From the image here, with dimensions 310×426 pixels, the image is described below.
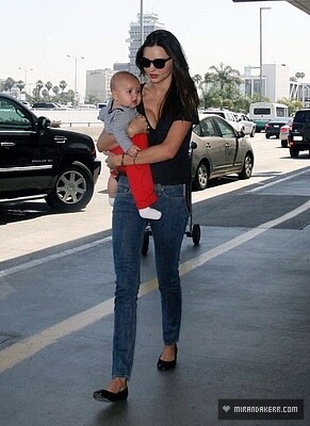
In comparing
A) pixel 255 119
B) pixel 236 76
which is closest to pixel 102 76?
pixel 236 76

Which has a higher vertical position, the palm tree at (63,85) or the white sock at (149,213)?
Result: the palm tree at (63,85)

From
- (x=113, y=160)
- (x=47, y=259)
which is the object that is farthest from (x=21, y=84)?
(x=113, y=160)

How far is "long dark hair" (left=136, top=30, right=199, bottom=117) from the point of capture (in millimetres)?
4762

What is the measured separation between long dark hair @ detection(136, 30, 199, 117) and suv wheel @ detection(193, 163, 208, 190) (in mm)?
11621

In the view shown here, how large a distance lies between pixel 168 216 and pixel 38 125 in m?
7.82

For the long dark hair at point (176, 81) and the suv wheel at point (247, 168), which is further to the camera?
the suv wheel at point (247, 168)

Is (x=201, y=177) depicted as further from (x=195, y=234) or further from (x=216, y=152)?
(x=195, y=234)

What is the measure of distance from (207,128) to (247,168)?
87.1 inches

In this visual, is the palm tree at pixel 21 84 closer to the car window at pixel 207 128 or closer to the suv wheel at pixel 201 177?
the car window at pixel 207 128

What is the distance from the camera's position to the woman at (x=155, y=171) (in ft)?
15.4

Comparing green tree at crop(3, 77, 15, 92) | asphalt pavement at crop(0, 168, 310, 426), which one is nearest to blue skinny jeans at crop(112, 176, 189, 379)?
asphalt pavement at crop(0, 168, 310, 426)

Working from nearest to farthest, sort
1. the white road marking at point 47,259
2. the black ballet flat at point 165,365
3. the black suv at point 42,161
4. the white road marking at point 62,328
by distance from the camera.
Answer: the black ballet flat at point 165,365
the white road marking at point 62,328
the white road marking at point 47,259
the black suv at point 42,161

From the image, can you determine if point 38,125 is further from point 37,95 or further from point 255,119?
point 37,95

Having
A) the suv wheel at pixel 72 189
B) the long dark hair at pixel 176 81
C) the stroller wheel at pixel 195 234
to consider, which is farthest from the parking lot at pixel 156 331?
the suv wheel at pixel 72 189
